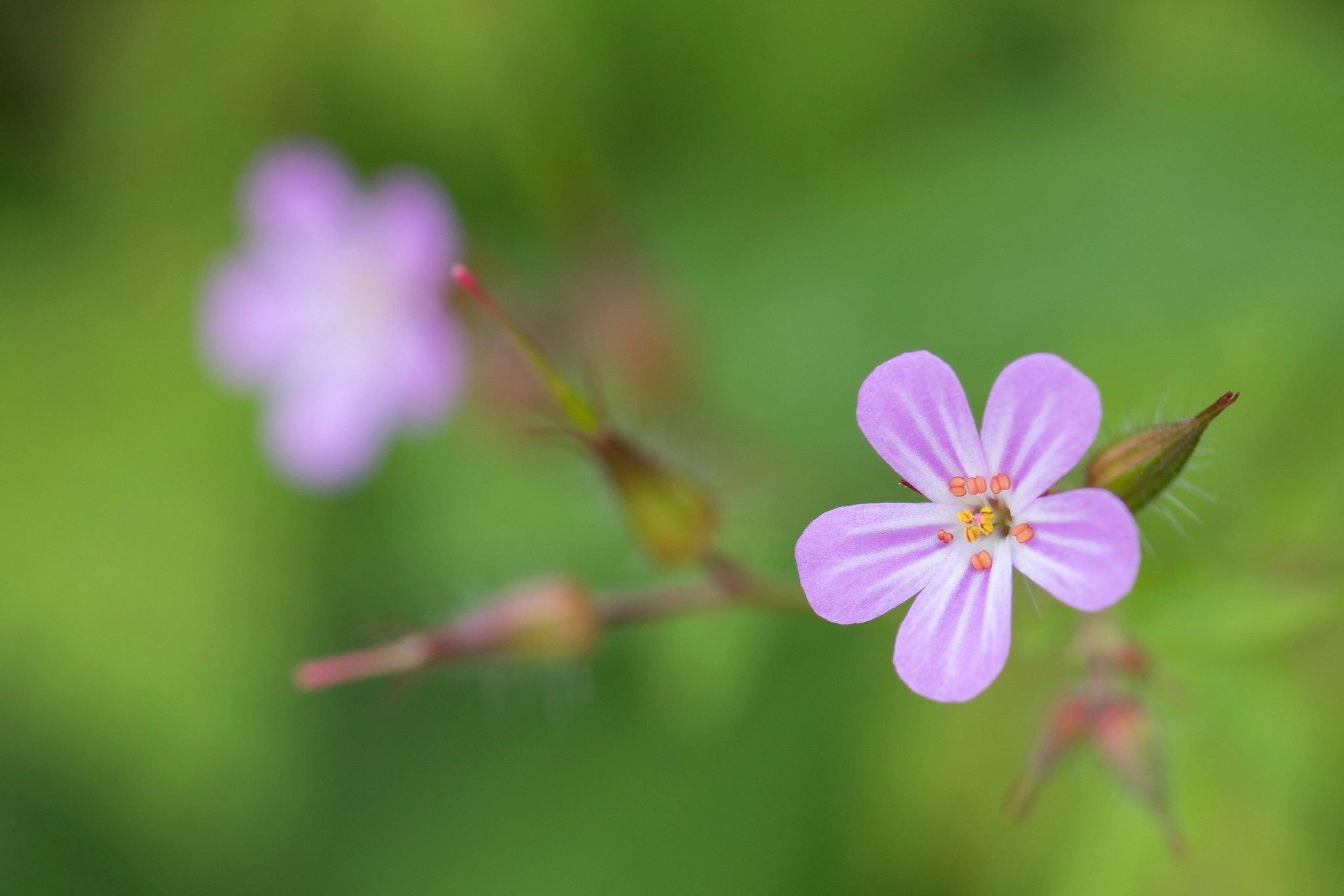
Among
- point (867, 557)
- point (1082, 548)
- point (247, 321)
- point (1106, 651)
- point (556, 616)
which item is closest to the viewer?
point (1082, 548)

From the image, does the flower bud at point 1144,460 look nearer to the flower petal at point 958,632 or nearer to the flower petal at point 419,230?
the flower petal at point 958,632

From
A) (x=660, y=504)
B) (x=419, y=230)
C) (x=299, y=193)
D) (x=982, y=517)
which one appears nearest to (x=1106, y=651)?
(x=982, y=517)

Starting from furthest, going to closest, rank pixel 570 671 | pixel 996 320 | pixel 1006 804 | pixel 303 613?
pixel 303 613 → pixel 996 320 → pixel 570 671 → pixel 1006 804

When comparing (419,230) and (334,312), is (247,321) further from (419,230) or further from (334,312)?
(419,230)

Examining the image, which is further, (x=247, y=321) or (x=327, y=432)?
(x=247, y=321)

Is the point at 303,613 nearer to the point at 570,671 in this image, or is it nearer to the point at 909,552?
the point at 570,671

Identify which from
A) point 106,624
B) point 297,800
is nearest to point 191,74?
point 106,624

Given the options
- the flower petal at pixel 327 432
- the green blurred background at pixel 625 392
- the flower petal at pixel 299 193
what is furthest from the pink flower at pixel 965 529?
the flower petal at pixel 299 193
